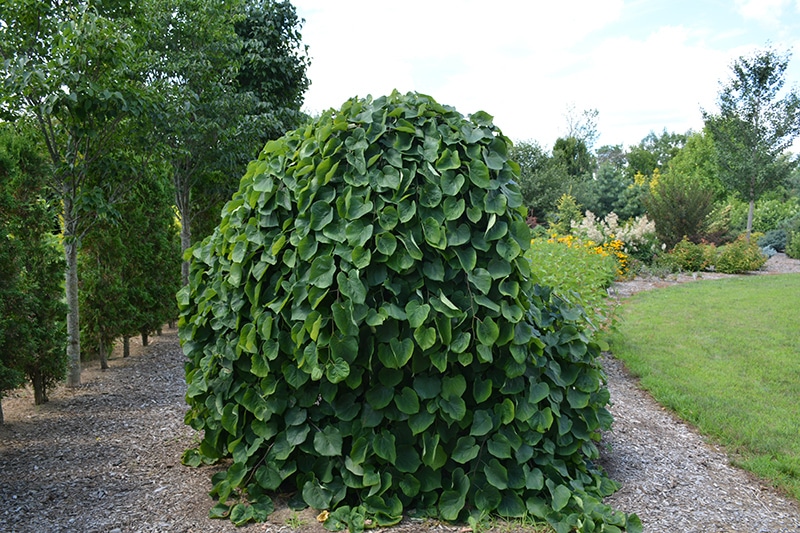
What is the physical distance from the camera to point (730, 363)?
20.1ft

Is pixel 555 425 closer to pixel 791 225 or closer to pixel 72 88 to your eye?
pixel 72 88

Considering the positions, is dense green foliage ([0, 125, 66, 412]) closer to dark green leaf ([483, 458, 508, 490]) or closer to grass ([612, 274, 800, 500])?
dark green leaf ([483, 458, 508, 490])

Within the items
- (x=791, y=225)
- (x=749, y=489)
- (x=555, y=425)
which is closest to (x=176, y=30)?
(x=555, y=425)

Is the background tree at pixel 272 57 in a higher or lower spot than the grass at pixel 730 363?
higher

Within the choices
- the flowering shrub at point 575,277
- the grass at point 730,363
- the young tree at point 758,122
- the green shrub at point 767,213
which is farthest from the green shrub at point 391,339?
the green shrub at point 767,213

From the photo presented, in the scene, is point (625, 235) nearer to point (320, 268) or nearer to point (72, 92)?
point (72, 92)

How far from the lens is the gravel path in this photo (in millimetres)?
2771

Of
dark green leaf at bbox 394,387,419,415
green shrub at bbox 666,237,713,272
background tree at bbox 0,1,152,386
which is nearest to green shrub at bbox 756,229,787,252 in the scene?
green shrub at bbox 666,237,713,272

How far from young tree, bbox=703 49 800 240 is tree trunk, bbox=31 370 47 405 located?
738 inches

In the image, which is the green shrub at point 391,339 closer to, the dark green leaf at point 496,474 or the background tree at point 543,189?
the dark green leaf at point 496,474

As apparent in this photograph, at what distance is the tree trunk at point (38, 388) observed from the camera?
15.0ft

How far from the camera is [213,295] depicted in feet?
9.87

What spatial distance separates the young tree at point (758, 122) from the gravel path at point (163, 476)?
643 inches

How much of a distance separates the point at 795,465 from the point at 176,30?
7495 millimetres
